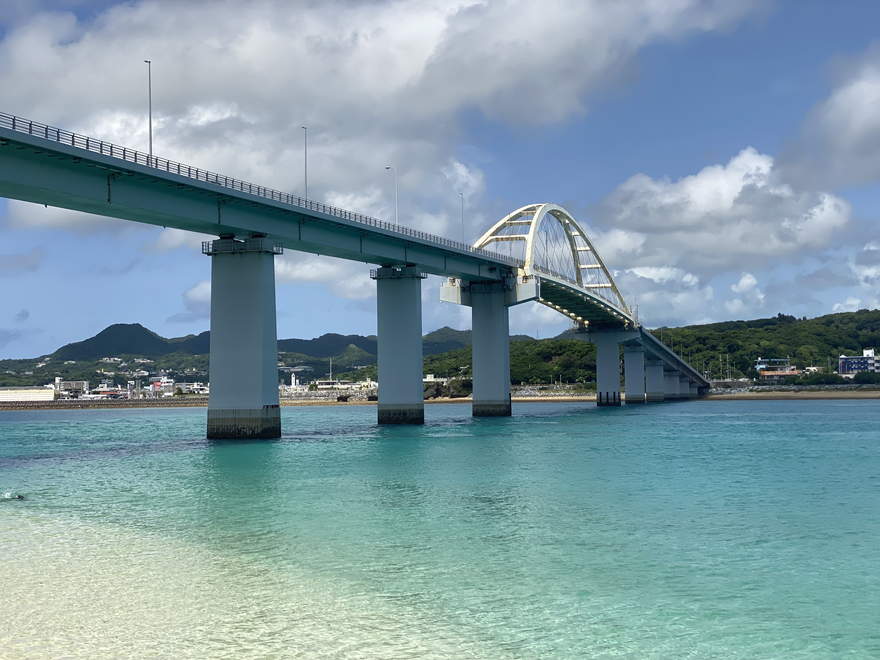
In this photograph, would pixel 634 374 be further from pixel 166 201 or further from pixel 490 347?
pixel 166 201

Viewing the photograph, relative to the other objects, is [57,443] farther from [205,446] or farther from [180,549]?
[180,549]

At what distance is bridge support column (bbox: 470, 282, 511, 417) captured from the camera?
9762 cm

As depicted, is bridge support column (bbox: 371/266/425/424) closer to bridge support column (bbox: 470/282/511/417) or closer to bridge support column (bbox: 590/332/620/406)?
bridge support column (bbox: 470/282/511/417)

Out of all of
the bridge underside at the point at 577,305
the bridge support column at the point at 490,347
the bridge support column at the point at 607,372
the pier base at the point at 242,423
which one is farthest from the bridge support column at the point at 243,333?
the bridge support column at the point at 607,372

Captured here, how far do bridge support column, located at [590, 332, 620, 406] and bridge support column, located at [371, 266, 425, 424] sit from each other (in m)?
73.5

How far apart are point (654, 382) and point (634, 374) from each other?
63.7 feet

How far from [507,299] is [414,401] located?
21738mm

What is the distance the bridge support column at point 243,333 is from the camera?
193ft

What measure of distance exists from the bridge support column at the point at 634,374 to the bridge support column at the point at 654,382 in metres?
A: 15.1

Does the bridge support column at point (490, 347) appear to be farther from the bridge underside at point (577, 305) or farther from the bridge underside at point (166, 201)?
the bridge underside at point (166, 201)

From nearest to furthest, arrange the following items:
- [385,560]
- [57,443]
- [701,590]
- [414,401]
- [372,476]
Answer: [701,590] → [385,560] → [372,476] → [57,443] → [414,401]

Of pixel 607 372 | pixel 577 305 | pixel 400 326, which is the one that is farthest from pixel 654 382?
pixel 400 326

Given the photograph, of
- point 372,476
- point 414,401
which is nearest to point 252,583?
point 372,476

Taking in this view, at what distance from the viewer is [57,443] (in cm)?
7012
